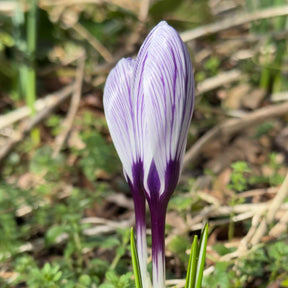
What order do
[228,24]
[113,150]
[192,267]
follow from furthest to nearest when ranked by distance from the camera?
1. [228,24]
2. [113,150]
3. [192,267]

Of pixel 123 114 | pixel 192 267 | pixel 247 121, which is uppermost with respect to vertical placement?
pixel 123 114

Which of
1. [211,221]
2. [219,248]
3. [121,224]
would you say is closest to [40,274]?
[219,248]

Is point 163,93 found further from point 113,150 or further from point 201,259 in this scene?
point 113,150

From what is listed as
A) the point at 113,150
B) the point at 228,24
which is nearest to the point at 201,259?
the point at 113,150

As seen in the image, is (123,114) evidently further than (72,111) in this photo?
Result: No

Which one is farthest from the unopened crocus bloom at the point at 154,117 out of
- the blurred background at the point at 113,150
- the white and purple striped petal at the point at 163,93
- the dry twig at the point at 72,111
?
the dry twig at the point at 72,111

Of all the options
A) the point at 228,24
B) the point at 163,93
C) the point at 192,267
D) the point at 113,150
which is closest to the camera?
the point at 163,93

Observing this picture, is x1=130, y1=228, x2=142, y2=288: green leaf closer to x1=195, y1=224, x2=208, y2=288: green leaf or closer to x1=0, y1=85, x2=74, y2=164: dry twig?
x1=195, y1=224, x2=208, y2=288: green leaf

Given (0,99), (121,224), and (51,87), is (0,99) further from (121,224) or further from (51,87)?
(121,224)
